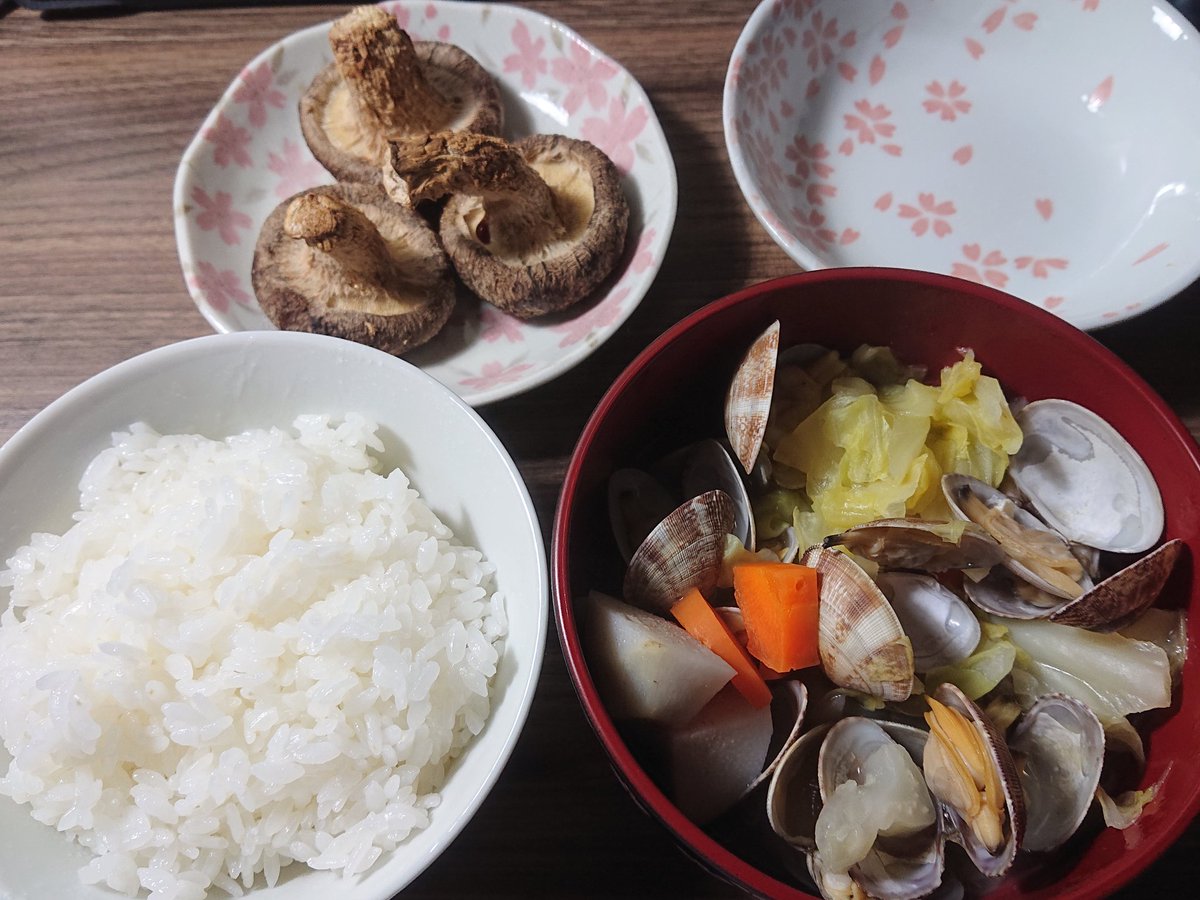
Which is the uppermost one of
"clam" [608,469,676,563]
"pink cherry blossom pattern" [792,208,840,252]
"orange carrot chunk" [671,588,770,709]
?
"pink cherry blossom pattern" [792,208,840,252]

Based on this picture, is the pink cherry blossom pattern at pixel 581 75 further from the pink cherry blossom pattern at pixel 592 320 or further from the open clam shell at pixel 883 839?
the open clam shell at pixel 883 839

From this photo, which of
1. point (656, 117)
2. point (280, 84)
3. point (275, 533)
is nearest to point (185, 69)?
point (280, 84)

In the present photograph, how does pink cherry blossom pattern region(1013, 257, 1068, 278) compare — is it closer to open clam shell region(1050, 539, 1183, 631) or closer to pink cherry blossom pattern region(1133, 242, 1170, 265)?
pink cherry blossom pattern region(1133, 242, 1170, 265)

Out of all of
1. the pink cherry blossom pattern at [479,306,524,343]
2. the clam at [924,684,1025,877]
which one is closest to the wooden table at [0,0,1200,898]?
the pink cherry blossom pattern at [479,306,524,343]

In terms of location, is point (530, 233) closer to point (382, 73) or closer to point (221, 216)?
point (382, 73)

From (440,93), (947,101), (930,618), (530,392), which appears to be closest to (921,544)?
(930,618)

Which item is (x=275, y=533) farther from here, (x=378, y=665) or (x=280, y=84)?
(x=280, y=84)

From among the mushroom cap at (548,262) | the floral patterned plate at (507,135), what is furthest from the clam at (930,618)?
the mushroom cap at (548,262)
